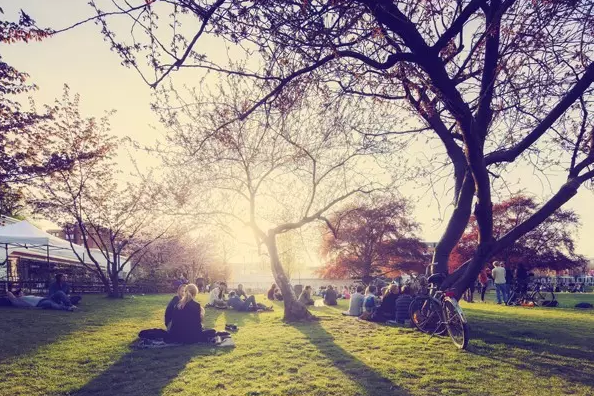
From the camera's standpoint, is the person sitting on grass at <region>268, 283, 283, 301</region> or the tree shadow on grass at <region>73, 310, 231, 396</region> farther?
the person sitting on grass at <region>268, 283, 283, 301</region>

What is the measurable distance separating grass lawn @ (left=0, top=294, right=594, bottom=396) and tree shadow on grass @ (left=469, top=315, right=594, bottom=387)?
0.02m

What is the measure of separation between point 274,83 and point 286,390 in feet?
13.8

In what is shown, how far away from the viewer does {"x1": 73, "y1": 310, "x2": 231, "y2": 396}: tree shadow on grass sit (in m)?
4.83

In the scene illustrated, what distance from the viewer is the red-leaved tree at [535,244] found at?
100 feet

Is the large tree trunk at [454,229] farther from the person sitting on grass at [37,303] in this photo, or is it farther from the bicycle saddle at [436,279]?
the person sitting on grass at [37,303]

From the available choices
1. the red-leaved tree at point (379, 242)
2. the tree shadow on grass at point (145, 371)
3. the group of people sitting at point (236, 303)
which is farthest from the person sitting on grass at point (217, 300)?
the red-leaved tree at point (379, 242)

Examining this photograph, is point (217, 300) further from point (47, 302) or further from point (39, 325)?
point (39, 325)

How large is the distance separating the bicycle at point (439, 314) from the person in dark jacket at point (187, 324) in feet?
15.9

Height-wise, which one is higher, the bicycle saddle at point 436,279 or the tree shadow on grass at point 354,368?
the bicycle saddle at point 436,279

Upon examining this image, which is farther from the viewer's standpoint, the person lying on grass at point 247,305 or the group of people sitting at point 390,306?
the person lying on grass at point 247,305

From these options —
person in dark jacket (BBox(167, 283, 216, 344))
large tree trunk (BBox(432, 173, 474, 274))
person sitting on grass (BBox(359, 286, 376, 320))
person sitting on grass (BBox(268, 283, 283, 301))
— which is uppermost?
large tree trunk (BBox(432, 173, 474, 274))

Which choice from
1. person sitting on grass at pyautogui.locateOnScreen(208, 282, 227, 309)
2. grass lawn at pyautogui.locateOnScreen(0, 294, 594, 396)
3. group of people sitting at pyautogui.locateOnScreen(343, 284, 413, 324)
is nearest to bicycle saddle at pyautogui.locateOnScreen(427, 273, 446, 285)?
grass lawn at pyautogui.locateOnScreen(0, 294, 594, 396)

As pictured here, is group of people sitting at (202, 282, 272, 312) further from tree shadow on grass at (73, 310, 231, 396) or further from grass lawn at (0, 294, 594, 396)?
tree shadow on grass at (73, 310, 231, 396)

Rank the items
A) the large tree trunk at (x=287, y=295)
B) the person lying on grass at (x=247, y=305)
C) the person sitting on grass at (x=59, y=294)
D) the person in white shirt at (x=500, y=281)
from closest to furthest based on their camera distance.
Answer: the large tree trunk at (x=287, y=295) → the person sitting on grass at (x=59, y=294) → the person lying on grass at (x=247, y=305) → the person in white shirt at (x=500, y=281)
